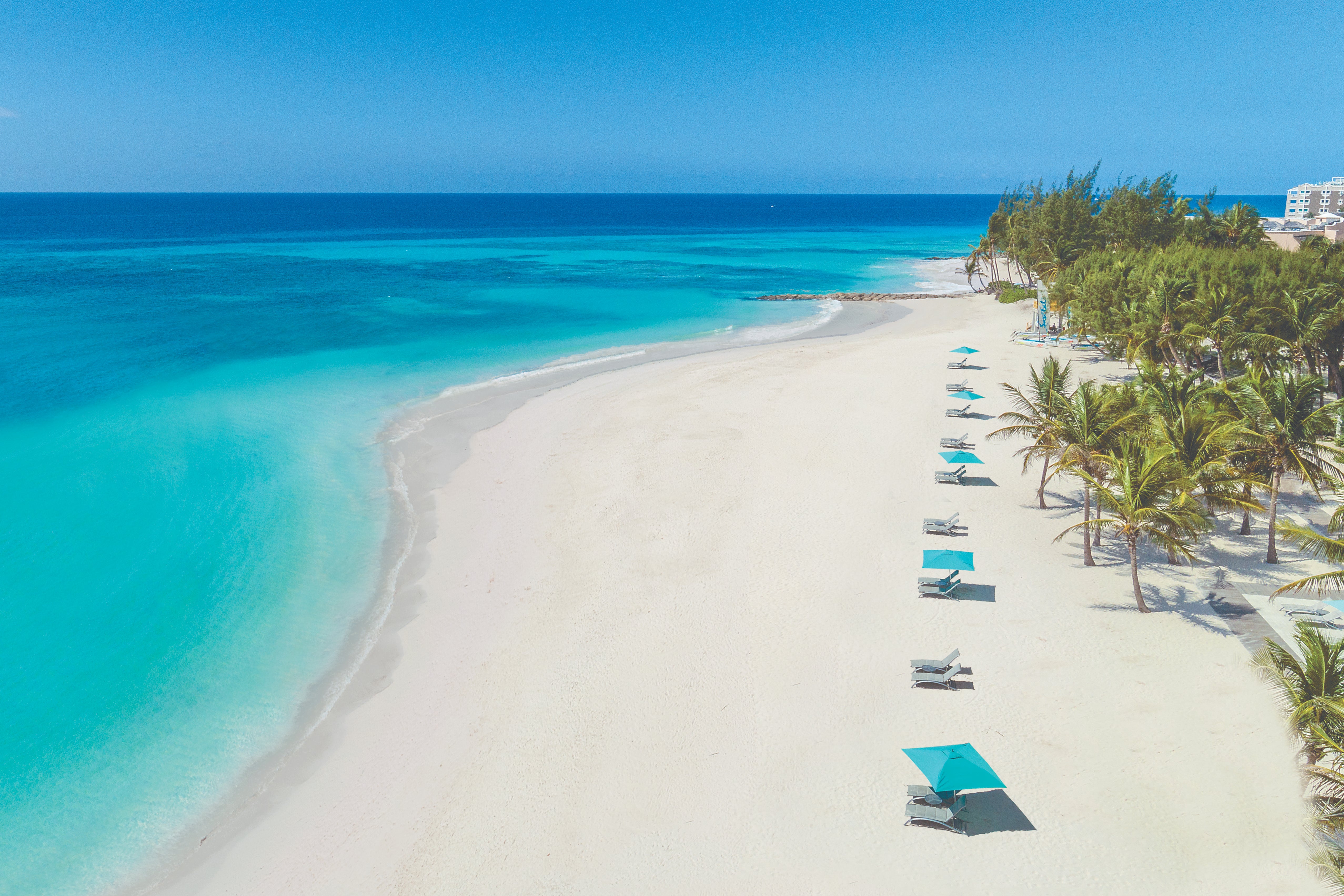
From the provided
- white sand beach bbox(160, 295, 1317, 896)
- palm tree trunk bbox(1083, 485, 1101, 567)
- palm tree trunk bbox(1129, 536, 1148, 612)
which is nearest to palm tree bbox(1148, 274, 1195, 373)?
white sand beach bbox(160, 295, 1317, 896)

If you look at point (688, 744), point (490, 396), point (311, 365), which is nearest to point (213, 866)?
point (688, 744)

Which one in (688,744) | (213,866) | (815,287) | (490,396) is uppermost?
(815,287)

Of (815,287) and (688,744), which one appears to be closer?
(688,744)

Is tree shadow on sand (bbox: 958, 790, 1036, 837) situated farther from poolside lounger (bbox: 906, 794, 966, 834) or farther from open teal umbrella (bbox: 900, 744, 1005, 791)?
open teal umbrella (bbox: 900, 744, 1005, 791)

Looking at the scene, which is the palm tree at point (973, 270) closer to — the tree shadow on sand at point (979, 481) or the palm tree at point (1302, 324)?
the palm tree at point (1302, 324)

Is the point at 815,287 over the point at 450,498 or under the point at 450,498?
over

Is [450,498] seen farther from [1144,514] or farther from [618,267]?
[618,267]
